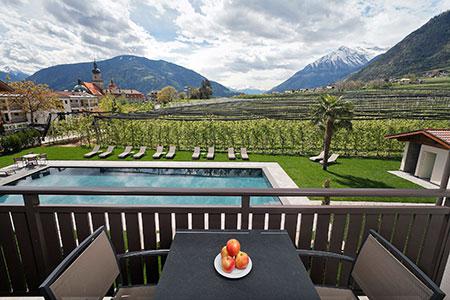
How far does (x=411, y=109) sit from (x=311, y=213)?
22.5 meters

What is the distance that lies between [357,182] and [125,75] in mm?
184628

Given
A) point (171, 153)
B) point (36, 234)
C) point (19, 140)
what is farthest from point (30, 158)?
point (36, 234)

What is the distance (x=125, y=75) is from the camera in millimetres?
165875

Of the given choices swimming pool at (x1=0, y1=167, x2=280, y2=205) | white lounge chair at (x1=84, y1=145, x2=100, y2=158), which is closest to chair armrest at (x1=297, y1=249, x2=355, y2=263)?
swimming pool at (x1=0, y1=167, x2=280, y2=205)

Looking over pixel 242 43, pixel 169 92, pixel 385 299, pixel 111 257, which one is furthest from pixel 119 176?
pixel 169 92

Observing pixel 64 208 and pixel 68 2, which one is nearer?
pixel 64 208

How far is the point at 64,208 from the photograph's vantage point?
1547 mm

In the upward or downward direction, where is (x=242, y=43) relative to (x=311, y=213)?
upward

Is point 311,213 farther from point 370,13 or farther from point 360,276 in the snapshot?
point 370,13

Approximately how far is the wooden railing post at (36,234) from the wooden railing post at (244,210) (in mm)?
1427

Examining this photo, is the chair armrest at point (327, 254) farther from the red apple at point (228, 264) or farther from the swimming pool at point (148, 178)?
the swimming pool at point (148, 178)

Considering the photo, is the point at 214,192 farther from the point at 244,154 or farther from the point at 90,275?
the point at 244,154

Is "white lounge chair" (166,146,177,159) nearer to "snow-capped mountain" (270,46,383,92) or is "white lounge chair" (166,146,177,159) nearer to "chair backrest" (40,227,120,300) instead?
"chair backrest" (40,227,120,300)

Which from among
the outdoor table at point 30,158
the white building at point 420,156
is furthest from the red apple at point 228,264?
the outdoor table at point 30,158
